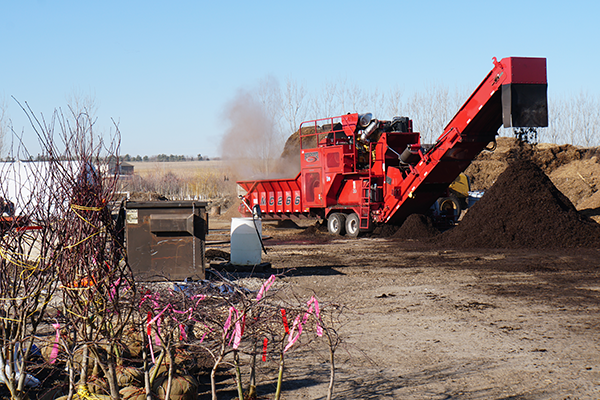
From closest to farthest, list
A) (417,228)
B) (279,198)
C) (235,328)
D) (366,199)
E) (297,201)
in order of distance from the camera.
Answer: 1. (235,328)
2. (417,228)
3. (366,199)
4. (297,201)
5. (279,198)

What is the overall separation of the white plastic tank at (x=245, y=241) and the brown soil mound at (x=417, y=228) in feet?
27.0

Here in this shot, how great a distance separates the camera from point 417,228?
60.9ft

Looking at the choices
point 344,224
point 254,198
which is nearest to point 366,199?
point 344,224

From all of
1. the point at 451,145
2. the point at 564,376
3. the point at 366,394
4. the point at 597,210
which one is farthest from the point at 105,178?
the point at 597,210

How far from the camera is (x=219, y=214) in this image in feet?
126

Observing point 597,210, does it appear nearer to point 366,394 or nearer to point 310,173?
point 310,173

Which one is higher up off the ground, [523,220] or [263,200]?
[263,200]

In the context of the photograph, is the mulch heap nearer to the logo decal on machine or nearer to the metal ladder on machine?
the metal ladder on machine

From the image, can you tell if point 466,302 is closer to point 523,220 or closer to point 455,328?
point 455,328

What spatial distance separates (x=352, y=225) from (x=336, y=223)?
0.75m

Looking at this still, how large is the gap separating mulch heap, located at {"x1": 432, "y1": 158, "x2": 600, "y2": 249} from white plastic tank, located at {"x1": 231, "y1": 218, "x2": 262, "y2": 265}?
7084mm

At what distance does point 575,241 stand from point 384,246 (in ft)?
16.2

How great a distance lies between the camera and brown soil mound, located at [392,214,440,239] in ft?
60.5

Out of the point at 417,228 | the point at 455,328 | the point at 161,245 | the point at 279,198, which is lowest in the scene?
the point at 455,328
